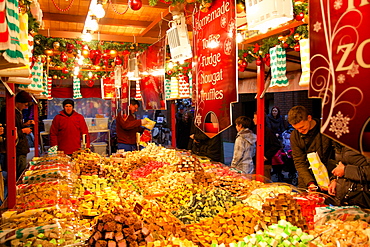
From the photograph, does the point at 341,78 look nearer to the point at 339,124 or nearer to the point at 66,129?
the point at 339,124

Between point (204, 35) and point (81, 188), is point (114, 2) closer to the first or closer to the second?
point (204, 35)

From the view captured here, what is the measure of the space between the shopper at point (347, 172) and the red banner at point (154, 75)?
8.76 ft

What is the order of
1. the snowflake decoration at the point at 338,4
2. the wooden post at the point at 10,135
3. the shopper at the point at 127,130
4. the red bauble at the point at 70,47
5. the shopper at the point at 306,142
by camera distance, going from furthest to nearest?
1. the shopper at the point at 127,130
2. the red bauble at the point at 70,47
3. the shopper at the point at 306,142
4. the wooden post at the point at 10,135
5. the snowflake decoration at the point at 338,4

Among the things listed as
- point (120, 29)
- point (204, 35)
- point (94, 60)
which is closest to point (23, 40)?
point (204, 35)

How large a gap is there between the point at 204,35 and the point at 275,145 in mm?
3857

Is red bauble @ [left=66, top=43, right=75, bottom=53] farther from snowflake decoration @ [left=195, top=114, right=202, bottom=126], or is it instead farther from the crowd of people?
snowflake decoration @ [left=195, top=114, right=202, bottom=126]

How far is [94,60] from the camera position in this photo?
219 inches

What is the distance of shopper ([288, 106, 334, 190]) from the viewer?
11.9 feet

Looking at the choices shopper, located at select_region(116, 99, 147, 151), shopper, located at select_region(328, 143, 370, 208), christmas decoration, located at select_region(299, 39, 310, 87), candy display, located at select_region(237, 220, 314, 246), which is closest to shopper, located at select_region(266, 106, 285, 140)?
shopper, located at select_region(116, 99, 147, 151)

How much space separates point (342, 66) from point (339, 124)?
0.26 m

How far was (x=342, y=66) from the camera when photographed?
134 cm

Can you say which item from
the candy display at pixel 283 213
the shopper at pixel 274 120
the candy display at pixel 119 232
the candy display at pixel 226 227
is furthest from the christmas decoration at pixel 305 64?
the shopper at pixel 274 120

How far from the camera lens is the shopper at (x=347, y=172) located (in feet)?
9.75

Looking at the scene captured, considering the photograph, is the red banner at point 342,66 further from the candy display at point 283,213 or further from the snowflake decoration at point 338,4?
the candy display at point 283,213
